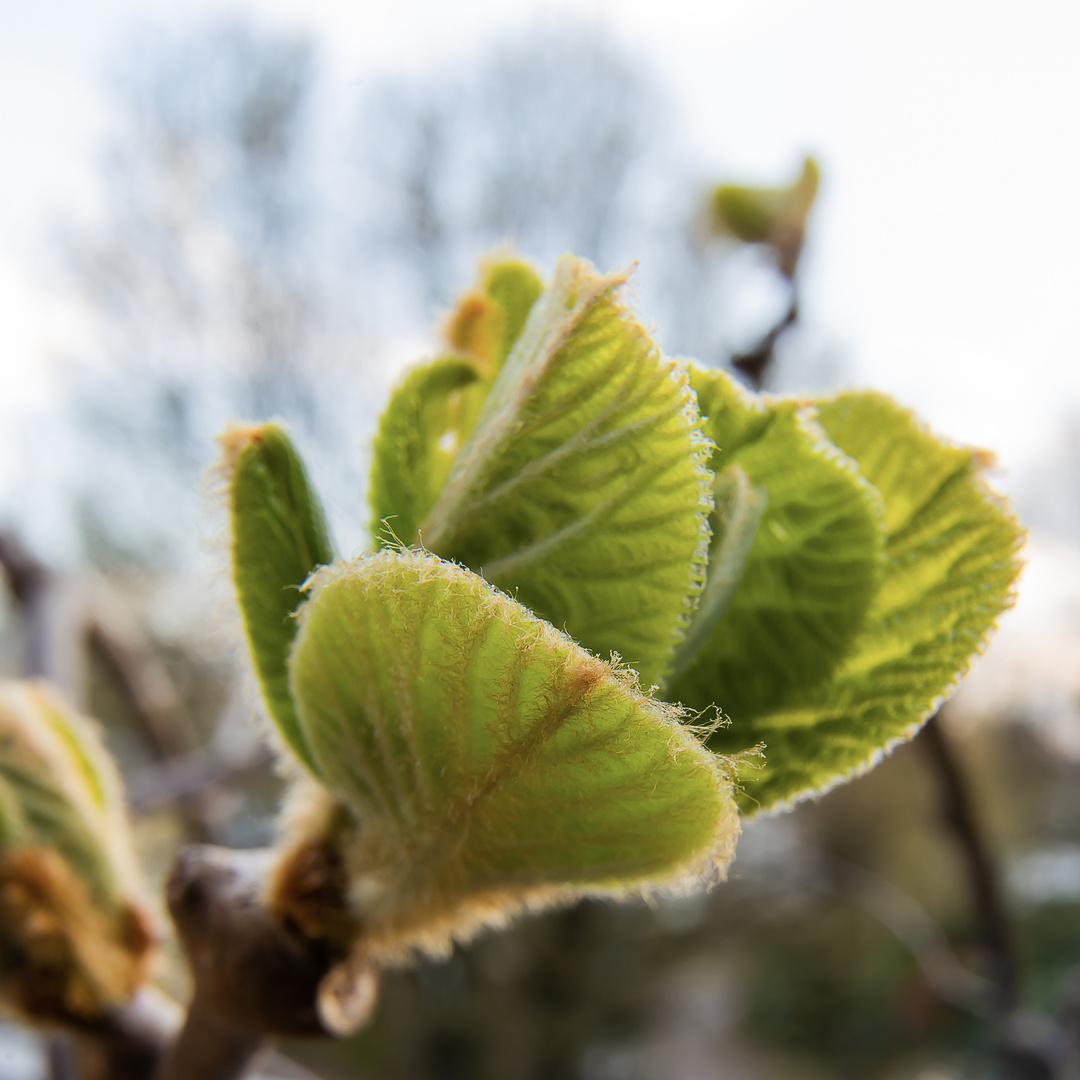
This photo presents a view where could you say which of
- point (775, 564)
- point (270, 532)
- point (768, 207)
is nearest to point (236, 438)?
point (270, 532)

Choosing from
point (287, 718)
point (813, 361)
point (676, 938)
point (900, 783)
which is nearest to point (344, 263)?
point (813, 361)

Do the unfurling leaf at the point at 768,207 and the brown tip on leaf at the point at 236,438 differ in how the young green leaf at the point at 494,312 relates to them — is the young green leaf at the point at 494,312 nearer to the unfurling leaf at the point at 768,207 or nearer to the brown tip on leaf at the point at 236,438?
the brown tip on leaf at the point at 236,438

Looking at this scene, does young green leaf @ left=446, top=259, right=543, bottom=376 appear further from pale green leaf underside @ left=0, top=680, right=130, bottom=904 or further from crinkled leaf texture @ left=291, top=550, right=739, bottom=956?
pale green leaf underside @ left=0, top=680, right=130, bottom=904

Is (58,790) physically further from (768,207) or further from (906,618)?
(768,207)

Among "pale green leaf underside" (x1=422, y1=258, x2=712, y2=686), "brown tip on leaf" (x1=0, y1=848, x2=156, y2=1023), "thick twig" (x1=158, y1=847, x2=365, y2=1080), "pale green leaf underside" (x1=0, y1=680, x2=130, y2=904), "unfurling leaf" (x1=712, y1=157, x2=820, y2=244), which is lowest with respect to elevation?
"brown tip on leaf" (x1=0, y1=848, x2=156, y2=1023)

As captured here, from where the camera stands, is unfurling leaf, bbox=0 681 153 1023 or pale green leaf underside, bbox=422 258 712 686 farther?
unfurling leaf, bbox=0 681 153 1023

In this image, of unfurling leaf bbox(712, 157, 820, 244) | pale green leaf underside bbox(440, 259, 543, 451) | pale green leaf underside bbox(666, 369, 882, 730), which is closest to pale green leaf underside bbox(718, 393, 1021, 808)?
pale green leaf underside bbox(666, 369, 882, 730)
